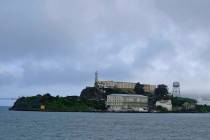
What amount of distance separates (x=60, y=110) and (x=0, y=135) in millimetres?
136294

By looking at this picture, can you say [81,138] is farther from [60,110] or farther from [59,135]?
[60,110]

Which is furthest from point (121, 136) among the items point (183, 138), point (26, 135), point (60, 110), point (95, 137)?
point (60, 110)

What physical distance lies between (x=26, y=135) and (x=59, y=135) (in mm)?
4027

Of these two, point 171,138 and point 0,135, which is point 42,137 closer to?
point 0,135

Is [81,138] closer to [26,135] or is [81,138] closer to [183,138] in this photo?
[26,135]

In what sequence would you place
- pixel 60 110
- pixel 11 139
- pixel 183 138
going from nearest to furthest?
pixel 11 139, pixel 183 138, pixel 60 110

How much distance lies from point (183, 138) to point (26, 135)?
18.9m

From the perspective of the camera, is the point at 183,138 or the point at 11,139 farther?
the point at 183,138

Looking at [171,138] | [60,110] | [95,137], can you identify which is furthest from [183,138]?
[60,110]

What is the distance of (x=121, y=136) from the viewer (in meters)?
63.7

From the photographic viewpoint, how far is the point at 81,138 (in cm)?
6025

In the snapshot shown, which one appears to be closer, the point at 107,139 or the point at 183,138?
the point at 107,139

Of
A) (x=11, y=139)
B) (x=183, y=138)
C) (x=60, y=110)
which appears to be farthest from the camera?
(x=60, y=110)

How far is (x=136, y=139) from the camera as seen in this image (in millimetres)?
60062
